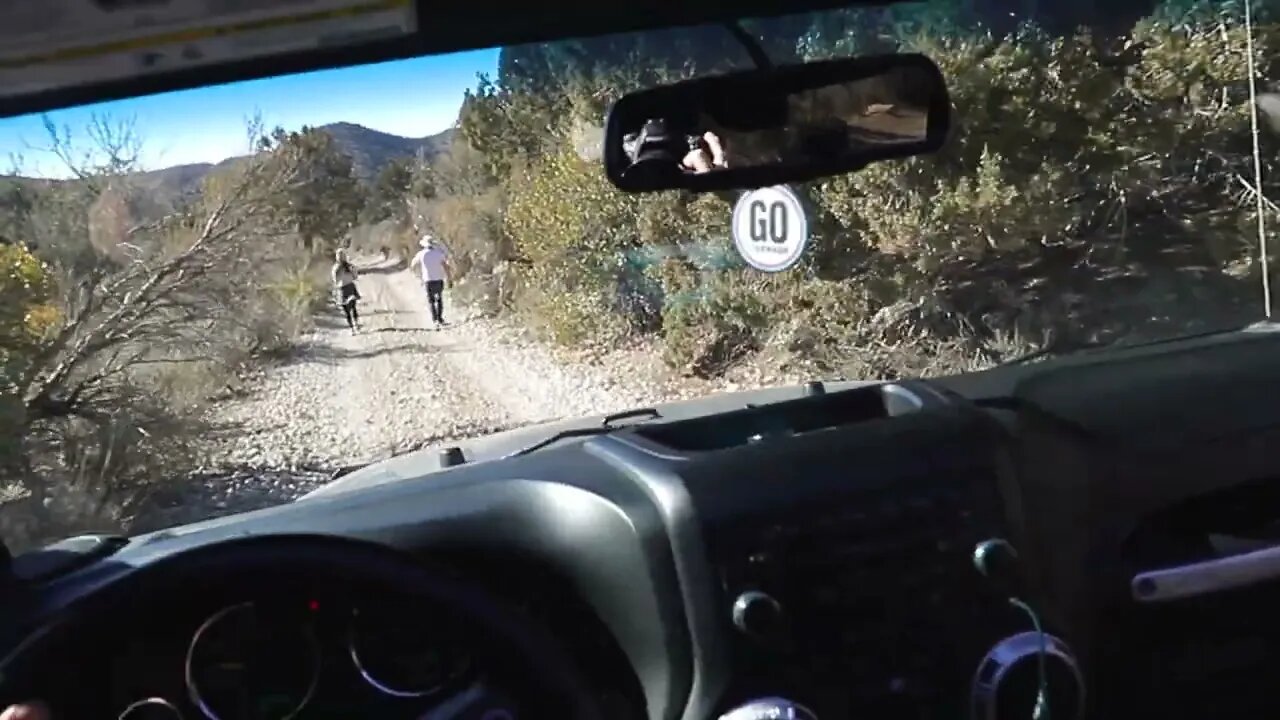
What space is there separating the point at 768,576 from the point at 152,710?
3.81ft

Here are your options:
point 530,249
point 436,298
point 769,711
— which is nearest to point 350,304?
point 436,298

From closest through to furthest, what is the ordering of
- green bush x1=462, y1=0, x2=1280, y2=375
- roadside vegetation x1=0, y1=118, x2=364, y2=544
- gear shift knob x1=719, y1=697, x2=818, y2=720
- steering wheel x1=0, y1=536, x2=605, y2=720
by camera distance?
steering wheel x1=0, y1=536, x2=605, y2=720
gear shift knob x1=719, y1=697, x2=818, y2=720
roadside vegetation x1=0, y1=118, x2=364, y2=544
green bush x1=462, y1=0, x2=1280, y2=375

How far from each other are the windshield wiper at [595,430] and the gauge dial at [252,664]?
0.78 metres

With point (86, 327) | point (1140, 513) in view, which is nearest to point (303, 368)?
point (86, 327)

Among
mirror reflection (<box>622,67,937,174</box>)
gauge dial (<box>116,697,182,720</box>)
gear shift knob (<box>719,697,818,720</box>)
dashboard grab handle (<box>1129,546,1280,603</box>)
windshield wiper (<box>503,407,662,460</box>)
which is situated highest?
mirror reflection (<box>622,67,937,174</box>)

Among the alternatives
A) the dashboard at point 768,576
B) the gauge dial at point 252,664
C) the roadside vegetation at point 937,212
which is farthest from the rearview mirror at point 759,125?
the gauge dial at point 252,664

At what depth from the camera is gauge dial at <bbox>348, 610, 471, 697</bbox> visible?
2.74 m

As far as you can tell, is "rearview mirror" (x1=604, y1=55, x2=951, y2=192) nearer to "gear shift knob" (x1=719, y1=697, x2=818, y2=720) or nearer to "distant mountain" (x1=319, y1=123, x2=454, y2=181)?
"distant mountain" (x1=319, y1=123, x2=454, y2=181)

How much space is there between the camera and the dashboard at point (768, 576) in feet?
9.04

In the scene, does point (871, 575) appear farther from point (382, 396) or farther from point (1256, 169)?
point (1256, 169)

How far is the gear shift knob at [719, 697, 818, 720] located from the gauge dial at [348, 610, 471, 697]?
0.57m

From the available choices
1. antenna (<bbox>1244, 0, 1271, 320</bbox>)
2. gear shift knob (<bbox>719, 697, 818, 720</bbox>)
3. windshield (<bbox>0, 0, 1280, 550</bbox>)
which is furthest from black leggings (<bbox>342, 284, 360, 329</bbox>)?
antenna (<bbox>1244, 0, 1271, 320</bbox>)

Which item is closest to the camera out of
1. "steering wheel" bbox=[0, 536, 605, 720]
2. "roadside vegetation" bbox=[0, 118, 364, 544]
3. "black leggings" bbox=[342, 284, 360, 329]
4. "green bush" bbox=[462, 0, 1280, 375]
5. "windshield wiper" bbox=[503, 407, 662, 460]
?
"steering wheel" bbox=[0, 536, 605, 720]

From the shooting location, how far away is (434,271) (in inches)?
136
